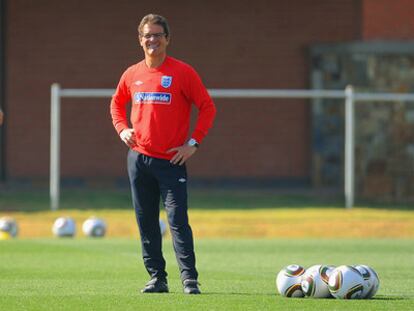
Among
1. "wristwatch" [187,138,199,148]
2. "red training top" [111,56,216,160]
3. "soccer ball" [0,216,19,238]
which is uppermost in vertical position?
"red training top" [111,56,216,160]

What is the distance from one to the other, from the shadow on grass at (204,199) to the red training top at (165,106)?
14.9 meters

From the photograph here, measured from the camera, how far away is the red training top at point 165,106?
37.7 feet

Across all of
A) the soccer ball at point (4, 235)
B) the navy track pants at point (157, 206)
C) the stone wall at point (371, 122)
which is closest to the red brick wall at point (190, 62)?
the stone wall at point (371, 122)

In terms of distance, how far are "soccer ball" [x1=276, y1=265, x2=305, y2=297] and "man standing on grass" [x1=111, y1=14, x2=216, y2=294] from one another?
78 cm

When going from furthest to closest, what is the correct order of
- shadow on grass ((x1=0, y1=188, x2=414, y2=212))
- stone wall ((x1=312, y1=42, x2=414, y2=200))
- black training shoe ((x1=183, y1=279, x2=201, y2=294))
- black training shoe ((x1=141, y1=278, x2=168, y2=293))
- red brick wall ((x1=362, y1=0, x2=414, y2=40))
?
red brick wall ((x1=362, y1=0, x2=414, y2=40))
stone wall ((x1=312, y1=42, x2=414, y2=200))
shadow on grass ((x1=0, y1=188, x2=414, y2=212))
black training shoe ((x1=141, y1=278, x2=168, y2=293))
black training shoe ((x1=183, y1=279, x2=201, y2=294))

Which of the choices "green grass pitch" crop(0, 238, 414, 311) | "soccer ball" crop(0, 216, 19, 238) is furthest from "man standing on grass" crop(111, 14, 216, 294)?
"soccer ball" crop(0, 216, 19, 238)

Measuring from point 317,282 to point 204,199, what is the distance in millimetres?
17063

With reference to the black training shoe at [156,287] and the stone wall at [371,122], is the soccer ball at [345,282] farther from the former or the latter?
the stone wall at [371,122]

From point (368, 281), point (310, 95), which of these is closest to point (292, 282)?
point (368, 281)

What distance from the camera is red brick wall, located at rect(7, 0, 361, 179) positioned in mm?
29594

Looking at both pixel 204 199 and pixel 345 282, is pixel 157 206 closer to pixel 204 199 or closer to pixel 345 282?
pixel 345 282

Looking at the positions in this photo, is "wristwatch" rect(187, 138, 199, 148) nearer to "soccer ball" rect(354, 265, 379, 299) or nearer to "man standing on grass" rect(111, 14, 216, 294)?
"man standing on grass" rect(111, 14, 216, 294)

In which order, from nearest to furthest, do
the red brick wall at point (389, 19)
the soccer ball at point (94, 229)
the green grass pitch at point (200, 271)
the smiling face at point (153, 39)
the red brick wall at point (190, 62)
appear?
the green grass pitch at point (200, 271) < the smiling face at point (153, 39) < the soccer ball at point (94, 229) < the red brick wall at point (389, 19) < the red brick wall at point (190, 62)

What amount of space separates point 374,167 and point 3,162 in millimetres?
8398
